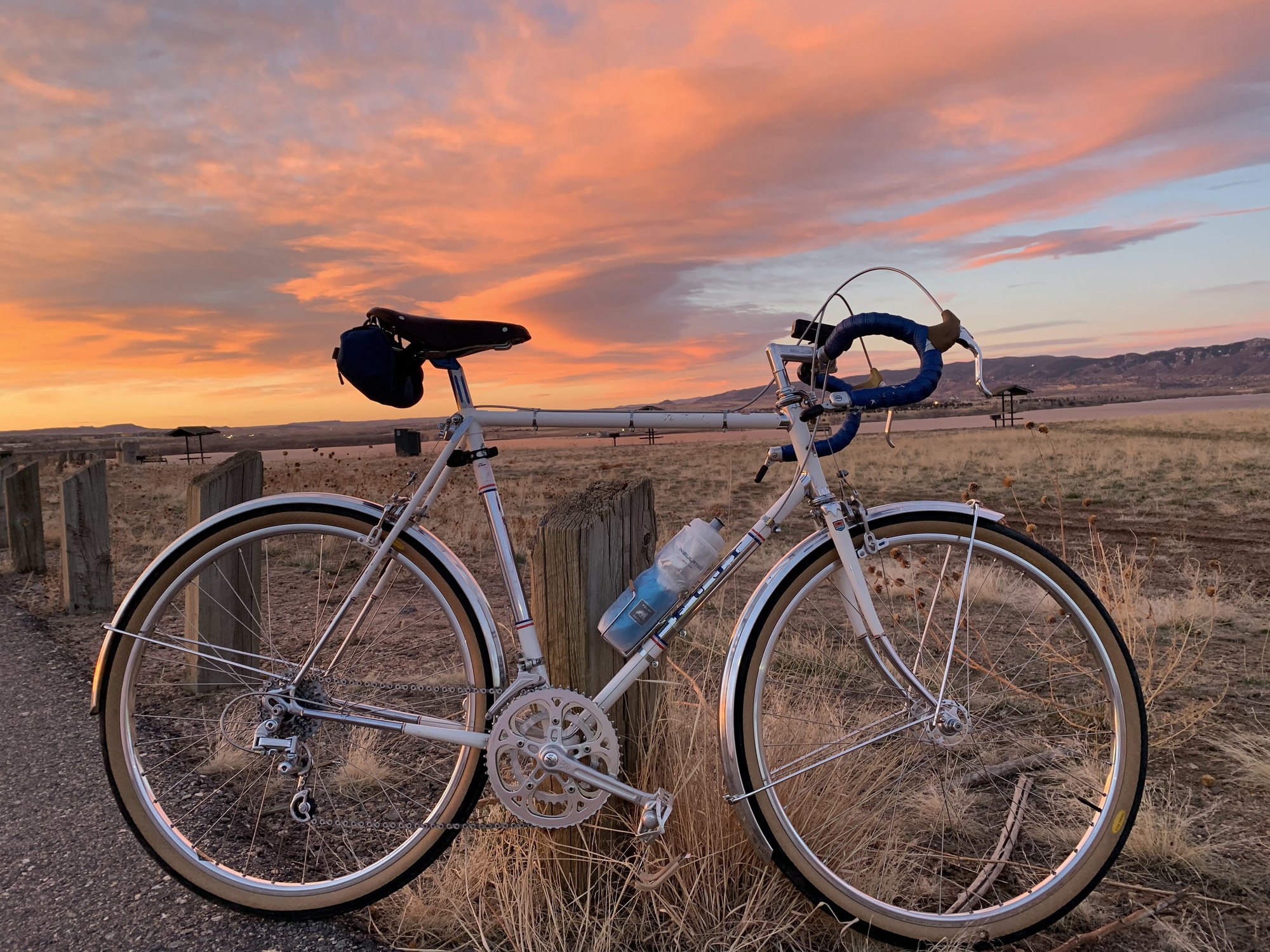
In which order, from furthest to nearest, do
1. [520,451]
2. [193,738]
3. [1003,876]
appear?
[520,451], [193,738], [1003,876]

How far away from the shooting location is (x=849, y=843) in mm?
2516

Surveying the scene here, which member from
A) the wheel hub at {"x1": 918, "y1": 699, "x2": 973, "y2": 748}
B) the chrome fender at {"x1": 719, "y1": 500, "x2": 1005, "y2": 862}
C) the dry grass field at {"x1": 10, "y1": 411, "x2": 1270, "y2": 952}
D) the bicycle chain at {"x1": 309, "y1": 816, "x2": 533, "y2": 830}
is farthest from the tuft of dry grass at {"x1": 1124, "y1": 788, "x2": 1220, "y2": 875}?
the bicycle chain at {"x1": 309, "y1": 816, "x2": 533, "y2": 830}

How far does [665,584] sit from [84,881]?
2.33 m

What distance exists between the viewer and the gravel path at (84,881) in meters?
2.31

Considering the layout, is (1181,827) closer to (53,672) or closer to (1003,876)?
(1003,876)

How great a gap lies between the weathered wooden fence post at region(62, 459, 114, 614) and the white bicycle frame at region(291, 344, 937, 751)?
17.4 ft

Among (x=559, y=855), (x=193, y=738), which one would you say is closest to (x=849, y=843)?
(x=559, y=855)

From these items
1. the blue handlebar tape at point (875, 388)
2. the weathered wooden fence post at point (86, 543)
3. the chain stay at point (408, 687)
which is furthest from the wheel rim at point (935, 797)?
the weathered wooden fence post at point (86, 543)

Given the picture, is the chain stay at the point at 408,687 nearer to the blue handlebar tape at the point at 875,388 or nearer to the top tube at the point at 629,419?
the top tube at the point at 629,419

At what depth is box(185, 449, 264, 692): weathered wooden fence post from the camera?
4.12 m

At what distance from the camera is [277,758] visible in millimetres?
3053

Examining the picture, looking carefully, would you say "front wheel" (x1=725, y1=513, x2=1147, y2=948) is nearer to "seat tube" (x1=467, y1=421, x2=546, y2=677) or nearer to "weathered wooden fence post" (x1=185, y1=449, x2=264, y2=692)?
"seat tube" (x1=467, y1=421, x2=546, y2=677)

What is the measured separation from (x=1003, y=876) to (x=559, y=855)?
1570 millimetres

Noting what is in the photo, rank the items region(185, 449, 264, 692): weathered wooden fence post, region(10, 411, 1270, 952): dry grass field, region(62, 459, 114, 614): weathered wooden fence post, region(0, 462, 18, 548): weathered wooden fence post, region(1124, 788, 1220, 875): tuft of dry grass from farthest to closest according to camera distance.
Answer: region(0, 462, 18, 548): weathered wooden fence post < region(62, 459, 114, 614): weathered wooden fence post < region(185, 449, 264, 692): weathered wooden fence post < region(1124, 788, 1220, 875): tuft of dry grass < region(10, 411, 1270, 952): dry grass field
